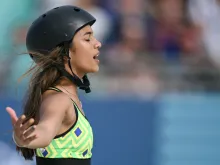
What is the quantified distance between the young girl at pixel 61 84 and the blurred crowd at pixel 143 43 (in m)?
3.48

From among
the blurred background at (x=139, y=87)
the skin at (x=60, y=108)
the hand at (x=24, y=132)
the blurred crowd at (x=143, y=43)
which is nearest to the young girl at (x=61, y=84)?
the skin at (x=60, y=108)

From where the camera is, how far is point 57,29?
433 cm

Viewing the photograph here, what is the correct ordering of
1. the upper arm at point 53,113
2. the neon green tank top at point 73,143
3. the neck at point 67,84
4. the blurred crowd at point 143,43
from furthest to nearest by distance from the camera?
the blurred crowd at point 143,43, the neck at point 67,84, the neon green tank top at point 73,143, the upper arm at point 53,113

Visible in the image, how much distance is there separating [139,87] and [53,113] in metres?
4.33

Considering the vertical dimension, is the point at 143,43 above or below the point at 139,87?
above

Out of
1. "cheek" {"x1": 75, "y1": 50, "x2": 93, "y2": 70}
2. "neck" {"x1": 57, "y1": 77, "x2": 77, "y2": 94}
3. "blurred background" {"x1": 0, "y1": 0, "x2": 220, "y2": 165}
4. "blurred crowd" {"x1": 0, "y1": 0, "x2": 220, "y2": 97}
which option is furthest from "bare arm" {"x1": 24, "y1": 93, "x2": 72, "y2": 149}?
"blurred crowd" {"x1": 0, "y1": 0, "x2": 220, "y2": 97}

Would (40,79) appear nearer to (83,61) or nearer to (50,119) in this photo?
(83,61)

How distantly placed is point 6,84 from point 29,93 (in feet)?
12.0

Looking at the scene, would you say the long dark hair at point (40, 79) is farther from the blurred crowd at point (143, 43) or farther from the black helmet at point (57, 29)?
the blurred crowd at point (143, 43)

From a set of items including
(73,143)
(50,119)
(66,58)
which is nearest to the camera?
(50,119)

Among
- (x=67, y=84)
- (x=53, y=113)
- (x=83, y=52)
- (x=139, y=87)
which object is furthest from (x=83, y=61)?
(x=139, y=87)

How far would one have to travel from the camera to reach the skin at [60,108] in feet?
12.0

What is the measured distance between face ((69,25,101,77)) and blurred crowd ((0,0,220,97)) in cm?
350

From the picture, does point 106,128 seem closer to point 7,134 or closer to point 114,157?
point 114,157
